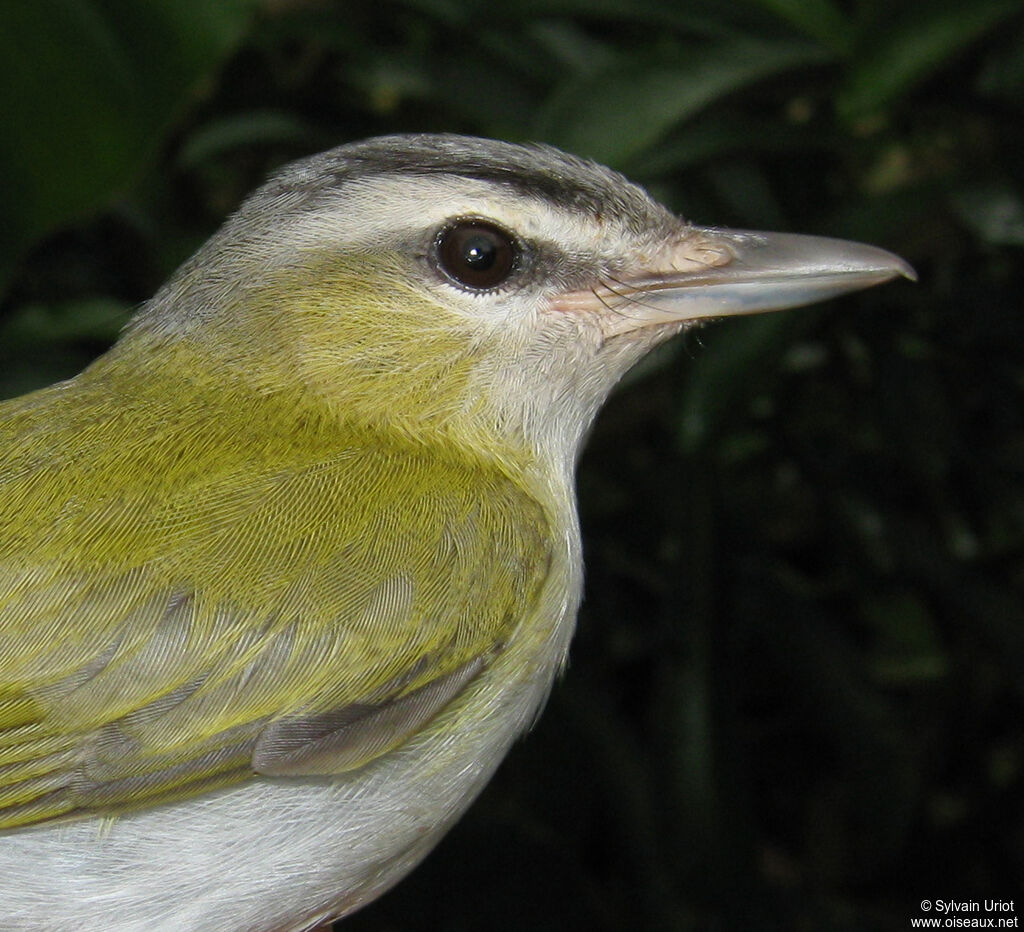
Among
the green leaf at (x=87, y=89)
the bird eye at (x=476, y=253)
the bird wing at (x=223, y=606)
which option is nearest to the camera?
the bird wing at (x=223, y=606)

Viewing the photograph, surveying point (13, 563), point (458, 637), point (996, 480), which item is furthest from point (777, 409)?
point (13, 563)

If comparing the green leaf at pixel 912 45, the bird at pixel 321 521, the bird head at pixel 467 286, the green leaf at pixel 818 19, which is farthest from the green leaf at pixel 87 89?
the green leaf at pixel 912 45

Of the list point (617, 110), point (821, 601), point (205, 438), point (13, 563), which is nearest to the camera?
point (13, 563)

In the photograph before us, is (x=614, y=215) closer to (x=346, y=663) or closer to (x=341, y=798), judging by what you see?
(x=346, y=663)

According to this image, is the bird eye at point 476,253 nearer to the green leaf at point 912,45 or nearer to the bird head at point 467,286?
the bird head at point 467,286

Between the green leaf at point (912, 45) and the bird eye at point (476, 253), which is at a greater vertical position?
the green leaf at point (912, 45)

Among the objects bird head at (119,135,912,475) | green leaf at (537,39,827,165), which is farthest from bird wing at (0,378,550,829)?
green leaf at (537,39,827,165)

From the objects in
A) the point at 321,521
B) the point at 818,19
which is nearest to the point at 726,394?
the point at 818,19
